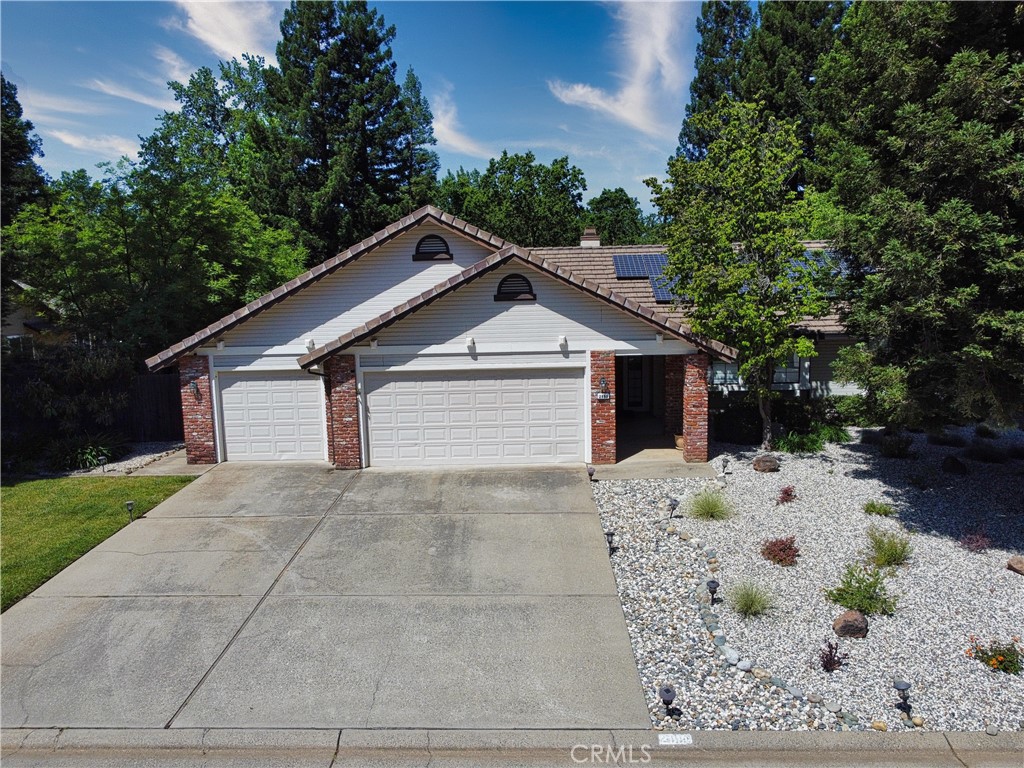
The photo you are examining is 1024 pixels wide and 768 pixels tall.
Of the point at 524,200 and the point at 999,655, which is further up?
the point at 524,200

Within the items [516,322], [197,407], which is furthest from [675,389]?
[197,407]

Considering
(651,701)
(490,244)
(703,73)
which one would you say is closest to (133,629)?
(651,701)

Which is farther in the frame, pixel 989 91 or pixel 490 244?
pixel 490 244

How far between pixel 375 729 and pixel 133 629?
377 centimetres

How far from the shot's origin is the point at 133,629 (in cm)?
798

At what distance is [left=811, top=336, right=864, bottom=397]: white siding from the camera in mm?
18708

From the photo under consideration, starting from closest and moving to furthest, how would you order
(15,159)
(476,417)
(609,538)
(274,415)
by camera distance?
(609,538)
(476,417)
(274,415)
(15,159)

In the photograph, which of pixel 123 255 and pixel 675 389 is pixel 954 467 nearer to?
pixel 675 389

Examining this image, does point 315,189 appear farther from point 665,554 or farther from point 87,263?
point 665,554

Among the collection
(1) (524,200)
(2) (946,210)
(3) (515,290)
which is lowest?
(3) (515,290)

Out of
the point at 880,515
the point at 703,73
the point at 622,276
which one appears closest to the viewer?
the point at 880,515

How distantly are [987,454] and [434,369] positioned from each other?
11.5 metres

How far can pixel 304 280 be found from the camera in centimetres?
1497

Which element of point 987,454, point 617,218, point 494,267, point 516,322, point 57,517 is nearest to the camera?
point 57,517
